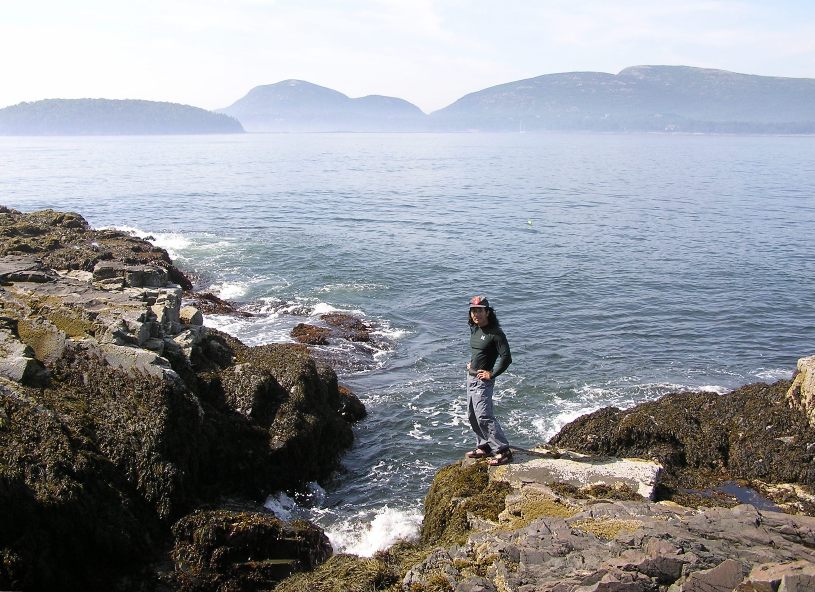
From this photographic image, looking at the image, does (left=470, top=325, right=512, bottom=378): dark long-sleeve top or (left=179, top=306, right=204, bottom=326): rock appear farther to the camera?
(left=179, top=306, right=204, bottom=326): rock

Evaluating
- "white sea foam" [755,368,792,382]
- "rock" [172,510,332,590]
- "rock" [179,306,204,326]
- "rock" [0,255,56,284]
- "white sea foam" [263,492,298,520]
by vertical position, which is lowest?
"white sea foam" [263,492,298,520]

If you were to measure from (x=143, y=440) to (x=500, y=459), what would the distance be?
237 inches

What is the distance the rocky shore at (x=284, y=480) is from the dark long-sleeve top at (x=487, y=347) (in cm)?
163

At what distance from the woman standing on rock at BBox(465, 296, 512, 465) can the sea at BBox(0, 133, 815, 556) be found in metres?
2.52

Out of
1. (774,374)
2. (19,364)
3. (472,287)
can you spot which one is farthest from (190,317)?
(774,374)

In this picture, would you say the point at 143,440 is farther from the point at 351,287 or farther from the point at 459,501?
the point at 351,287

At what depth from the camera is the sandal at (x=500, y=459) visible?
11.0 m

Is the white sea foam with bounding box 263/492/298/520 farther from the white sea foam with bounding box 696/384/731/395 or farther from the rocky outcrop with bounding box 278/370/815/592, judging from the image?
the white sea foam with bounding box 696/384/731/395

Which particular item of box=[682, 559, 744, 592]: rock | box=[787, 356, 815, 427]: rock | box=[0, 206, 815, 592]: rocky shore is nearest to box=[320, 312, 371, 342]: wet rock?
box=[0, 206, 815, 592]: rocky shore

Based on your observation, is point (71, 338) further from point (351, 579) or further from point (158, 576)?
point (351, 579)

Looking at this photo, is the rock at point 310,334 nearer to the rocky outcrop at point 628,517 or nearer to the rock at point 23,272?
the rock at point 23,272

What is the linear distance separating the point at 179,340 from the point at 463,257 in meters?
25.4

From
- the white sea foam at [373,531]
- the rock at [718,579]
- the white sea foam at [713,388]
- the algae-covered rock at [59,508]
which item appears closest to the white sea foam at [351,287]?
the white sea foam at [713,388]

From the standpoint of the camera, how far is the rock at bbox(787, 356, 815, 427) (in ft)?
46.8
